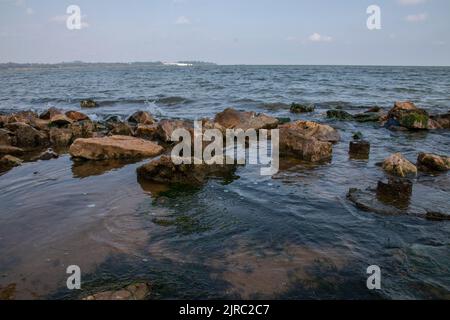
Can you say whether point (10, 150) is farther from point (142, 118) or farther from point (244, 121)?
point (244, 121)

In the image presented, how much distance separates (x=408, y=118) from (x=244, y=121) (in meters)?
5.20

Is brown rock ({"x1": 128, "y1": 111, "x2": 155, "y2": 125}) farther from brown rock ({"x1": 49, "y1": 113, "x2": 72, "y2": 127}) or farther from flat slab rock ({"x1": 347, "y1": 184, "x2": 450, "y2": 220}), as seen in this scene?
flat slab rock ({"x1": 347, "y1": 184, "x2": 450, "y2": 220})

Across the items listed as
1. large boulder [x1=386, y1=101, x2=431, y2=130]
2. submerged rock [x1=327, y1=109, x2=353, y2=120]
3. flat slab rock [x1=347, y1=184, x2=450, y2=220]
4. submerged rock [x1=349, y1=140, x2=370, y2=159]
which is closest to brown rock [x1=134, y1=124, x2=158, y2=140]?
submerged rock [x1=349, y1=140, x2=370, y2=159]

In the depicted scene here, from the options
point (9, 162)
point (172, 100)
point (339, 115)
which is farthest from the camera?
point (172, 100)

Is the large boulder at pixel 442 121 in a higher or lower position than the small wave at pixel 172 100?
lower

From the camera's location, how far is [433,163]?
7598 mm

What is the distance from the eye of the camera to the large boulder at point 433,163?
753 centimetres

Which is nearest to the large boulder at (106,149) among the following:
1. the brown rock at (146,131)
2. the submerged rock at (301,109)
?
the brown rock at (146,131)

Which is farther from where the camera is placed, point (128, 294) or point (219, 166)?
point (219, 166)

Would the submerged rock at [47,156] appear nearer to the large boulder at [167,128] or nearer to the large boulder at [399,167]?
the large boulder at [167,128]

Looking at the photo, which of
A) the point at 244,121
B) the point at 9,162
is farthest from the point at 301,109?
the point at 9,162

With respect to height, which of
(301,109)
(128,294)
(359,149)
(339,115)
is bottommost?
(128,294)

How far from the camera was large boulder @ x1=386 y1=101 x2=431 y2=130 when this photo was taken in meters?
12.2

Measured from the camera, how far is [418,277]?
12.8ft
